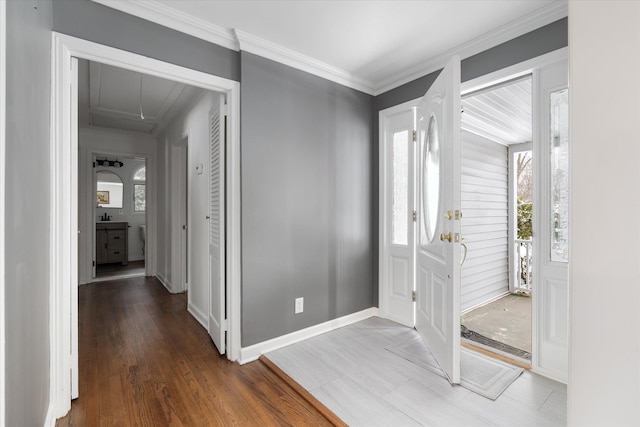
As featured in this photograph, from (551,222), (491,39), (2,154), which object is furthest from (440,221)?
(2,154)

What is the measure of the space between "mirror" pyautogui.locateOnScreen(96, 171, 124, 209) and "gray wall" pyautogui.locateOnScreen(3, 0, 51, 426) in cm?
582

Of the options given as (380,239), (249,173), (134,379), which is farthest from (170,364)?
(380,239)

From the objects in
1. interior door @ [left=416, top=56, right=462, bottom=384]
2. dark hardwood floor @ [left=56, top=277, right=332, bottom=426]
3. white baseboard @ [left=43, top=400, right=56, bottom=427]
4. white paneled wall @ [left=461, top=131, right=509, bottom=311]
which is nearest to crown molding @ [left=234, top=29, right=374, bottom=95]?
interior door @ [left=416, top=56, right=462, bottom=384]

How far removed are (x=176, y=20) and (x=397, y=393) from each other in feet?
9.25

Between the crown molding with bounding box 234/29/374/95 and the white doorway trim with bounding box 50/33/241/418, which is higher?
the crown molding with bounding box 234/29/374/95

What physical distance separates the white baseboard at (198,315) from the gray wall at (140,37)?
7.40 ft

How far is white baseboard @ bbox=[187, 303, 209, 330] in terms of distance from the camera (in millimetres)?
2953

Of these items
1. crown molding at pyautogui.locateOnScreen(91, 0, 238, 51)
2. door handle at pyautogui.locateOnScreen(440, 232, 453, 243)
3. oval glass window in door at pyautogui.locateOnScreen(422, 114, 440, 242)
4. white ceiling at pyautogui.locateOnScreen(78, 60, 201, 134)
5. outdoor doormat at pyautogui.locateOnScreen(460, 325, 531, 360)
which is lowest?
outdoor doormat at pyautogui.locateOnScreen(460, 325, 531, 360)

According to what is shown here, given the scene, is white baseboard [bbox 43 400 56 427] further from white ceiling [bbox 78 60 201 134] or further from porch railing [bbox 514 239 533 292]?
porch railing [bbox 514 239 533 292]

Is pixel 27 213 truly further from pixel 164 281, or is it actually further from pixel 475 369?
pixel 164 281

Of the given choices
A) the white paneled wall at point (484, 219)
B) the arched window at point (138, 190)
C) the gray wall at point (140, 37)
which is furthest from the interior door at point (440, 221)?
the arched window at point (138, 190)

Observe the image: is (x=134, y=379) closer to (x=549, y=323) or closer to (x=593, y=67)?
(x=593, y=67)

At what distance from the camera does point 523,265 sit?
4.73 metres

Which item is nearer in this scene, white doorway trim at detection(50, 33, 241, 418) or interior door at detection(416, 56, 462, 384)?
white doorway trim at detection(50, 33, 241, 418)
